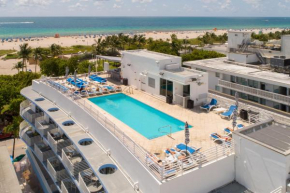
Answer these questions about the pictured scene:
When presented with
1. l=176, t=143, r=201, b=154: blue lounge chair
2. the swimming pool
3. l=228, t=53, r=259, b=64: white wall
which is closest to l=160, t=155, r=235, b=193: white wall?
l=176, t=143, r=201, b=154: blue lounge chair

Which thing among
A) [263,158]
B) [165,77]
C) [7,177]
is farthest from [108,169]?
[165,77]

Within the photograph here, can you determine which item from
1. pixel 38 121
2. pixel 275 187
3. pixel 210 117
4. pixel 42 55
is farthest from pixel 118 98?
pixel 42 55

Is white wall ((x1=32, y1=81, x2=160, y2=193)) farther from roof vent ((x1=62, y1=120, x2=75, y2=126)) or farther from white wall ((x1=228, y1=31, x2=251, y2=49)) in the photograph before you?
white wall ((x1=228, y1=31, x2=251, y2=49))

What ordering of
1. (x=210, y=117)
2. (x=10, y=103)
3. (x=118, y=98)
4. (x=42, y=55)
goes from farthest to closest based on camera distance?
(x=42, y=55), (x=10, y=103), (x=118, y=98), (x=210, y=117)

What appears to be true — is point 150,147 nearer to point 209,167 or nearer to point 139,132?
point 139,132

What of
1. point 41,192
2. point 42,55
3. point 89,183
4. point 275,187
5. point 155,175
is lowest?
point 41,192

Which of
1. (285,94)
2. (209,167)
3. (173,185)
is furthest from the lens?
(285,94)
